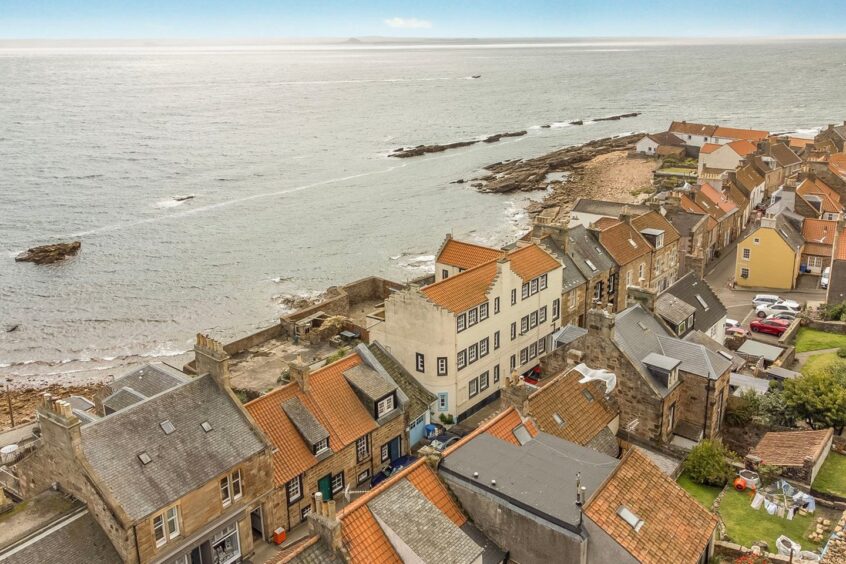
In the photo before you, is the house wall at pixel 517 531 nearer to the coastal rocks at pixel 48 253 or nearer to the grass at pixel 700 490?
the grass at pixel 700 490

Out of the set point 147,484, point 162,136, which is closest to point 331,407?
point 147,484

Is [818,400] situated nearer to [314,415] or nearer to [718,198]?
[314,415]

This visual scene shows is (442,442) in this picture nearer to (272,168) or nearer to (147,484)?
(147,484)

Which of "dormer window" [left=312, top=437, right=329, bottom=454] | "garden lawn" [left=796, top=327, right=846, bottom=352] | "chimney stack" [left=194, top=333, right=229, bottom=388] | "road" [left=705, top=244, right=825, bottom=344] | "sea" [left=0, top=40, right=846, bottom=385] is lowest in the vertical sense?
"sea" [left=0, top=40, right=846, bottom=385]

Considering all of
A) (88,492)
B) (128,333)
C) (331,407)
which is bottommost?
(128,333)

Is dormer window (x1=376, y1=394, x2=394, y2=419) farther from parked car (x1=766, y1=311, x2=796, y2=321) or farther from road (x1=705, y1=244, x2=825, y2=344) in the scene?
parked car (x1=766, y1=311, x2=796, y2=321)

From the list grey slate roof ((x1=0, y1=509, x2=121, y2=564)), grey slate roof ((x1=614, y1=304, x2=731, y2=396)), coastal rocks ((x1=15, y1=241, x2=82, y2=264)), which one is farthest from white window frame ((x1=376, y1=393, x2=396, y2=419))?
coastal rocks ((x1=15, y1=241, x2=82, y2=264))
